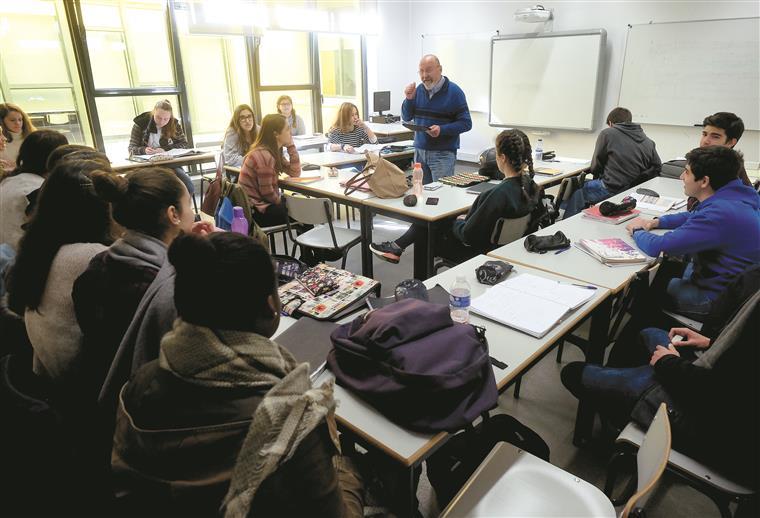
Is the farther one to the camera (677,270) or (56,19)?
(56,19)

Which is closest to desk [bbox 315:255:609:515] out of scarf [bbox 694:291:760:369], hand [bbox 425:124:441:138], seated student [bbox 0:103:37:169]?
scarf [bbox 694:291:760:369]

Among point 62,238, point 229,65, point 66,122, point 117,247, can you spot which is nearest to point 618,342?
point 117,247

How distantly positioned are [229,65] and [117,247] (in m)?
6.61

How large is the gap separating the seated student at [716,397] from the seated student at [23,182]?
111 inches

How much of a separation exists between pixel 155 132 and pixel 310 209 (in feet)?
9.49

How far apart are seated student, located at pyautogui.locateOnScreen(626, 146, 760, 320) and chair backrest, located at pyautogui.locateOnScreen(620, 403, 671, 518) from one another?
3.78 ft

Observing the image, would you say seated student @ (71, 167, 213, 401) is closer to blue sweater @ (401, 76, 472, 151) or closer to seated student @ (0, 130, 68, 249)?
seated student @ (0, 130, 68, 249)

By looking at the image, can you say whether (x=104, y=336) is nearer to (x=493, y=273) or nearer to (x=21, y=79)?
(x=493, y=273)

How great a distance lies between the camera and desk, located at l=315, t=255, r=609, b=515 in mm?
1161

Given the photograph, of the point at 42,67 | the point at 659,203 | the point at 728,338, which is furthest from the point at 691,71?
the point at 42,67

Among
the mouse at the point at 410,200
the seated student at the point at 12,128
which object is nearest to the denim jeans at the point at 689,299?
the mouse at the point at 410,200

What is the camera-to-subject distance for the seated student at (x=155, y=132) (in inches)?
196

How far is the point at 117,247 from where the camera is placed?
4.91ft

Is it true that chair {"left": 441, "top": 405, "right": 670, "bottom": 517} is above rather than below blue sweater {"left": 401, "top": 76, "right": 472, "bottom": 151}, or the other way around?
below
